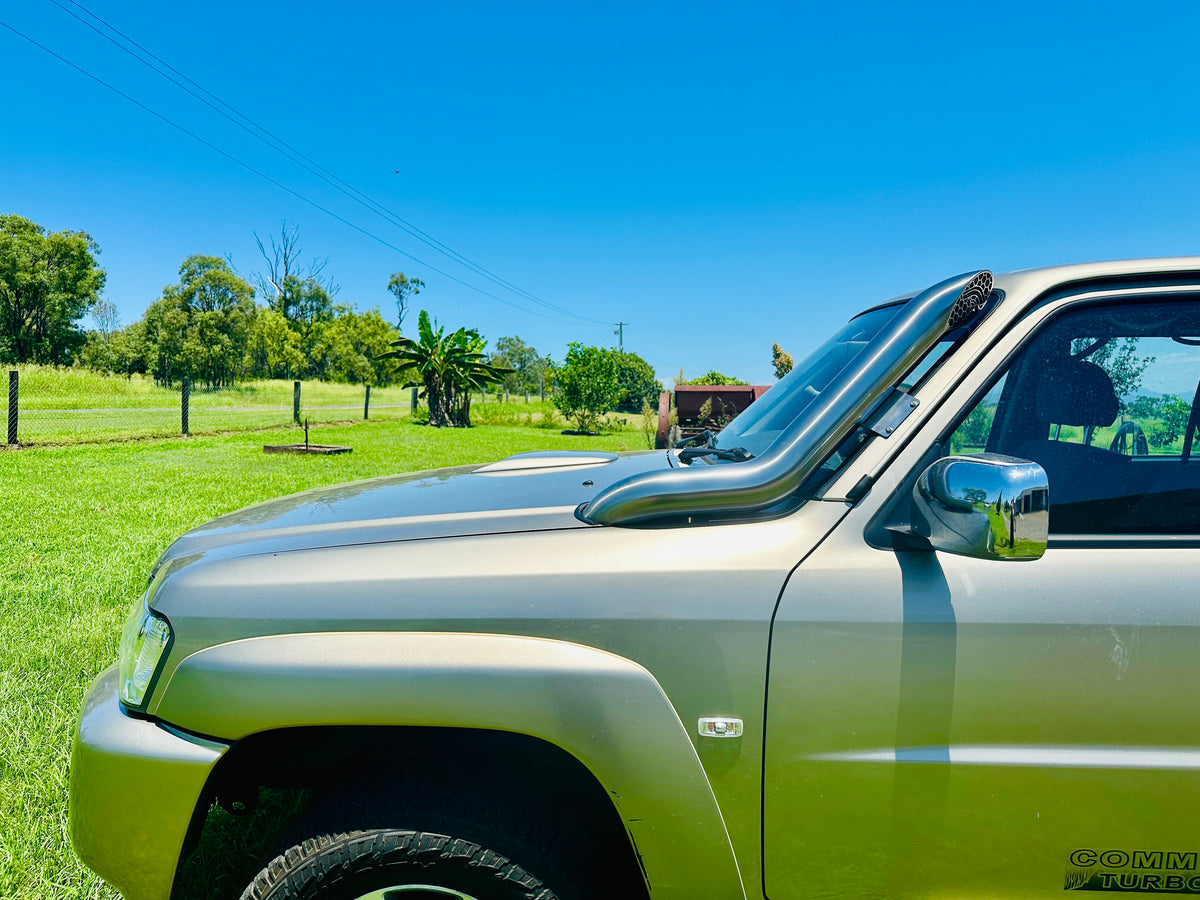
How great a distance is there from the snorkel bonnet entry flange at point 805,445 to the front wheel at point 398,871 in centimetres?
68

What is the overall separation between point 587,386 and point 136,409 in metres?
15.7

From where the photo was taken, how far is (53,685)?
126 inches

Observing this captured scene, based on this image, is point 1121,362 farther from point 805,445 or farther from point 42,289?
point 42,289

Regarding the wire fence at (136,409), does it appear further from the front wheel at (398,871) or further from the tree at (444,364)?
the front wheel at (398,871)

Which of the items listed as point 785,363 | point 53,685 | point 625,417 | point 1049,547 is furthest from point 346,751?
point 625,417

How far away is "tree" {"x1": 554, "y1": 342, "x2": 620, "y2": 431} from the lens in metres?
28.5

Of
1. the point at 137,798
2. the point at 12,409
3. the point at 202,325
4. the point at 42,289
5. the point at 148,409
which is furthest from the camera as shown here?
the point at 202,325

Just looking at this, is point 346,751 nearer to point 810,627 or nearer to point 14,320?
point 810,627

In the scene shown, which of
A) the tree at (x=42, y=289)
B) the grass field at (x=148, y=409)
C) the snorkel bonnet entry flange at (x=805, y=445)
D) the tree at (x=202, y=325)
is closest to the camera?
the snorkel bonnet entry flange at (x=805, y=445)

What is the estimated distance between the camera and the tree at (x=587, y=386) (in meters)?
28.5

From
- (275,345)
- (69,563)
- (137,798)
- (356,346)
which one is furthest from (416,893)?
(356,346)

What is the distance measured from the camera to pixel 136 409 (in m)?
22.9

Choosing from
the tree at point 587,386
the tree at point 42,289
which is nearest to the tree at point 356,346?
the tree at point 42,289

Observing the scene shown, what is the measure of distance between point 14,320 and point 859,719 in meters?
62.2
